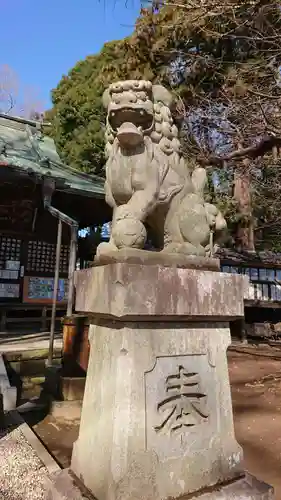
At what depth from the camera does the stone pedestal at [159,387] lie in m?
1.71

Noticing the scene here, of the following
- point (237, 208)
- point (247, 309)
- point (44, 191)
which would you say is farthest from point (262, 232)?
point (44, 191)

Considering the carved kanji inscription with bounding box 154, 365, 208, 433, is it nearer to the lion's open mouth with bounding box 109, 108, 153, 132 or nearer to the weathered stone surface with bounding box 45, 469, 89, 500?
the weathered stone surface with bounding box 45, 469, 89, 500

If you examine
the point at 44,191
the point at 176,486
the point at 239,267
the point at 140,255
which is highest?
the point at 44,191

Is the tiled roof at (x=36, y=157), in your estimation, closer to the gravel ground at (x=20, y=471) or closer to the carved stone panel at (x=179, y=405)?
the gravel ground at (x=20, y=471)

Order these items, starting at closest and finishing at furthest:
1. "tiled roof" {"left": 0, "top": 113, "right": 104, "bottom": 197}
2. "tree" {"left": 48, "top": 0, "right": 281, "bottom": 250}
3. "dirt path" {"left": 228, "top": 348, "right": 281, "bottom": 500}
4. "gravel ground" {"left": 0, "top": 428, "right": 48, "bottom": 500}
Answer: "gravel ground" {"left": 0, "top": 428, "right": 48, "bottom": 500}
"dirt path" {"left": 228, "top": 348, "right": 281, "bottom": 500}
"tree" {"left": 48, "top": 0, "right": 281, "bottom": 250}
"tiled roof" {"left": 0, "top": 113, "right": 104, "bottom": 197}


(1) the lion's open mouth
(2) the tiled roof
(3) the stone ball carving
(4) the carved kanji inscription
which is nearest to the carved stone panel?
(4) the carved kanji inscription

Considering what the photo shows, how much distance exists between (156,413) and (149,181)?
129 centimetres

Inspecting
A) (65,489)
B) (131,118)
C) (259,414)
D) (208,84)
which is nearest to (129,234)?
(131,118)

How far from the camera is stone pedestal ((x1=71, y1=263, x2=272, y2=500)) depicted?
171 centimetres

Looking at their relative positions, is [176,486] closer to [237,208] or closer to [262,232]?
[237,208]

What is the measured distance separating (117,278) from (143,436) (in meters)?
0.80

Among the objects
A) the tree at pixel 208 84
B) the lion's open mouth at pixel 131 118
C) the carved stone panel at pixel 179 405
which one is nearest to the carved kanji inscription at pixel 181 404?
the carved stone panel at pixel 179 405

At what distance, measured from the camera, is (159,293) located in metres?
1.78

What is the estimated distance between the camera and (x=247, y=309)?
11023 millimetres
